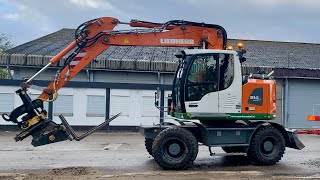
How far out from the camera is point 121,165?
11531mm

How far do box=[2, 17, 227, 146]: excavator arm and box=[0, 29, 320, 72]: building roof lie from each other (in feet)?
21.0

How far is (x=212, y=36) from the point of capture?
12086 millimetres

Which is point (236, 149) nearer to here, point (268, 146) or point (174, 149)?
point (268, 146)

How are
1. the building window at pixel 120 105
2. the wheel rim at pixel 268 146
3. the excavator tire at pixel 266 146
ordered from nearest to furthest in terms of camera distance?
the excavator tire at pixel 266 146
the wheel rim at pixel 268 146
the building window at pixel 120 105

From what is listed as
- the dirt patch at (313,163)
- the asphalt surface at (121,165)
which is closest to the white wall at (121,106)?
the asphalt surface at (121,165)

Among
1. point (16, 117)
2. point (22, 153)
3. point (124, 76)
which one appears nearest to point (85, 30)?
point (16, 117)

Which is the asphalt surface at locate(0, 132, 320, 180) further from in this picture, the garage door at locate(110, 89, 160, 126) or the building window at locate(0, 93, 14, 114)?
the garage door at locate(110, 89, 160, 126)

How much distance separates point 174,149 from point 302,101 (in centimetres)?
1896

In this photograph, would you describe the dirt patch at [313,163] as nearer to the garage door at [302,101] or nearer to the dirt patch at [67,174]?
the dirt patch at [67,174]

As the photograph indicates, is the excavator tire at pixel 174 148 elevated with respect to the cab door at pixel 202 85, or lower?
lower

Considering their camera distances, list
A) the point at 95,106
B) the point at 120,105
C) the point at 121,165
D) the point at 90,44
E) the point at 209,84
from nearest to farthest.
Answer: the point at 209,84 → the point at 121,165 → the point at 90,44 → the point at 95,106 → the point at 120,105

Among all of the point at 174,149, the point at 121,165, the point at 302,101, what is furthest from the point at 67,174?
the point at 302,101

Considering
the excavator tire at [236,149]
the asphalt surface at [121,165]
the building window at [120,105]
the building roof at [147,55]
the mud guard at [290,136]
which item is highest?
the building roof at [147,55]

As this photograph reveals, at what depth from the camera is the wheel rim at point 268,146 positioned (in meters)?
11.6
